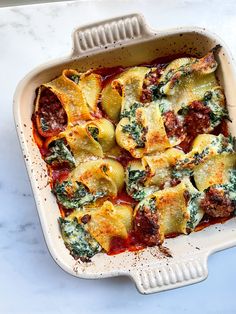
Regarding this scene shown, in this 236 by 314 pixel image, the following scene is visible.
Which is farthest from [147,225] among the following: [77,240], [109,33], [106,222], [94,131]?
[109,33]

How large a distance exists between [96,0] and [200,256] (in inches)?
48.0

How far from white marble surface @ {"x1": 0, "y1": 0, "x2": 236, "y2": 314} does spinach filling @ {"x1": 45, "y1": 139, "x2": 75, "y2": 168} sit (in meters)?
0.27

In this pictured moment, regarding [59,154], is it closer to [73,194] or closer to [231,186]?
[73,194]

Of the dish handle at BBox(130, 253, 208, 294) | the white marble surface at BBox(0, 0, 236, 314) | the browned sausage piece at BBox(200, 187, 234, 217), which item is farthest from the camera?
the white marble surface at BBox(0, 0, 236, 314)

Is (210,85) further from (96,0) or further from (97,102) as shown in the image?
(96,0)

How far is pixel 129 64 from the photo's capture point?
8.99 ft

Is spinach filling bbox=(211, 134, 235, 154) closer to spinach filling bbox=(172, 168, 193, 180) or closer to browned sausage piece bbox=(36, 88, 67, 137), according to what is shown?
spinach filling bbox=(172, 168, 193, 180)

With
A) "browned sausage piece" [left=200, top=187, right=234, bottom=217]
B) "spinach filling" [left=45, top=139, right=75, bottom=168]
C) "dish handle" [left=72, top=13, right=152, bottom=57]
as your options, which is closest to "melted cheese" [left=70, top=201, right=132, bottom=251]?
"spinach filling" [left=45, top=139, right=75, bottom=168]

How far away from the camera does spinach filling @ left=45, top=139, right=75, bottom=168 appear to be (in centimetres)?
269

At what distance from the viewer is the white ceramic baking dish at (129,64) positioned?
2.55 meters

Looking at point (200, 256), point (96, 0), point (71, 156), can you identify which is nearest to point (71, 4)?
point (96, 0)

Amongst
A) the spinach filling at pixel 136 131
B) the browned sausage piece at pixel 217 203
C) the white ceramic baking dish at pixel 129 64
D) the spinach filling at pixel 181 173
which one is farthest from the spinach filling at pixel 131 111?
the browned sausage piece at pixel 217 203

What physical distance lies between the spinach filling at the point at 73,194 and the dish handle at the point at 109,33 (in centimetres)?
52

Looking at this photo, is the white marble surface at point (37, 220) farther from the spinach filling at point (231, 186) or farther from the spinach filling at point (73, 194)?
the spinach filling at point (231, 186)
